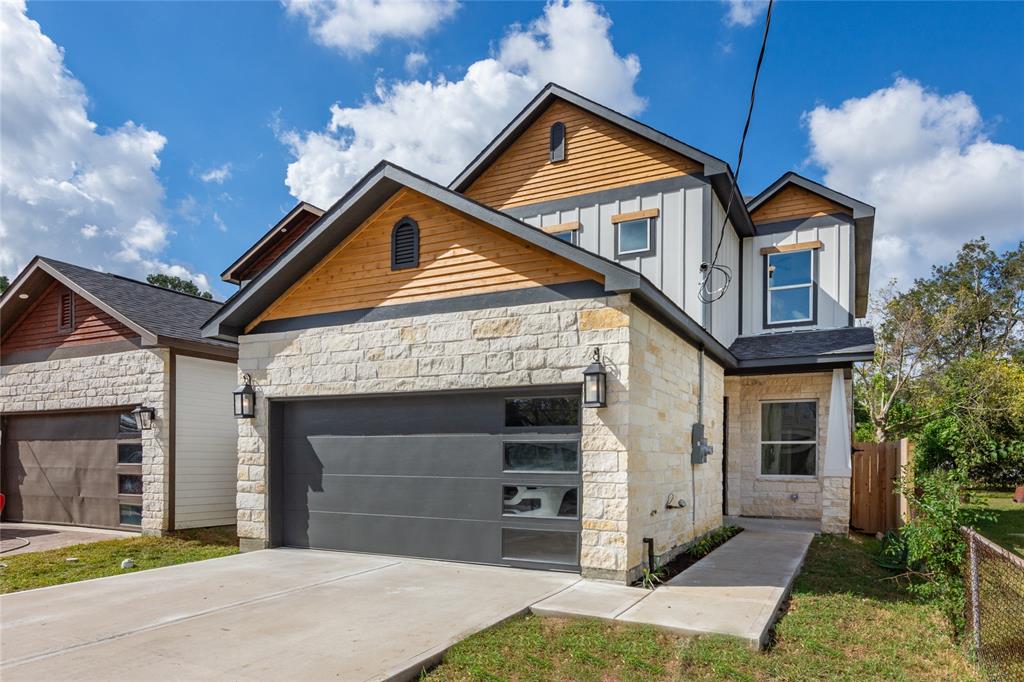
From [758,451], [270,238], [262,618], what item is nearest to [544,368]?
[262,618]

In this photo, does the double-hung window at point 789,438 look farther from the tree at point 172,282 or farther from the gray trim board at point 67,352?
the tree at point 172,282

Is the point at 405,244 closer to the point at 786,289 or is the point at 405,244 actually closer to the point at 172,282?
the point at 786,289

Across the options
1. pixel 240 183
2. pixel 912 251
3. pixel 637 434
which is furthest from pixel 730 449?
Result: pixel 912 251

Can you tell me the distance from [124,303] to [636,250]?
9.78 metres

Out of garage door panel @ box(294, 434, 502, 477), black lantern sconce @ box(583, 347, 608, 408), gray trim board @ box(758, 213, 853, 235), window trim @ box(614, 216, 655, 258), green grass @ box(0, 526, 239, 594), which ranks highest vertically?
gray trim board @ box(758, 213, 853, 235)

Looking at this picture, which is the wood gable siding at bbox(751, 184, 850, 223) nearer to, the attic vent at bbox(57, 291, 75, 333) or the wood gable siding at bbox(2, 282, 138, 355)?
the wood gable siding at bbox(2, 282, 138, 355)

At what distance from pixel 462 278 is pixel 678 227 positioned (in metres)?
4.98

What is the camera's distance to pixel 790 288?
13.2 meters

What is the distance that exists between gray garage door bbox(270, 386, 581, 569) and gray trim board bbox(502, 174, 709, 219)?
5629 mm

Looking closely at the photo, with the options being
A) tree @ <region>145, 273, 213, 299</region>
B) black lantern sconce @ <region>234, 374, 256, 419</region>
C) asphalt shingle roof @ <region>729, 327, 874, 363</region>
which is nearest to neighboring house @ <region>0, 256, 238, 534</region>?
black lantern sconce @ <region>234, 374, 256, 419</region>

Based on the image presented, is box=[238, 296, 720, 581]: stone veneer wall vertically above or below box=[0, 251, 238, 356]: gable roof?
below

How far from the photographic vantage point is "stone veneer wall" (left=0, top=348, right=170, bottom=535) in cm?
1144

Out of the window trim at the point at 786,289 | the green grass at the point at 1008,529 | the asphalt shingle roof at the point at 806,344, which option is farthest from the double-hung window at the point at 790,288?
the green grass at the point at 1008,529

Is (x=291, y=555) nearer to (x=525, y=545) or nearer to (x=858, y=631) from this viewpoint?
(x=525, y=545)
